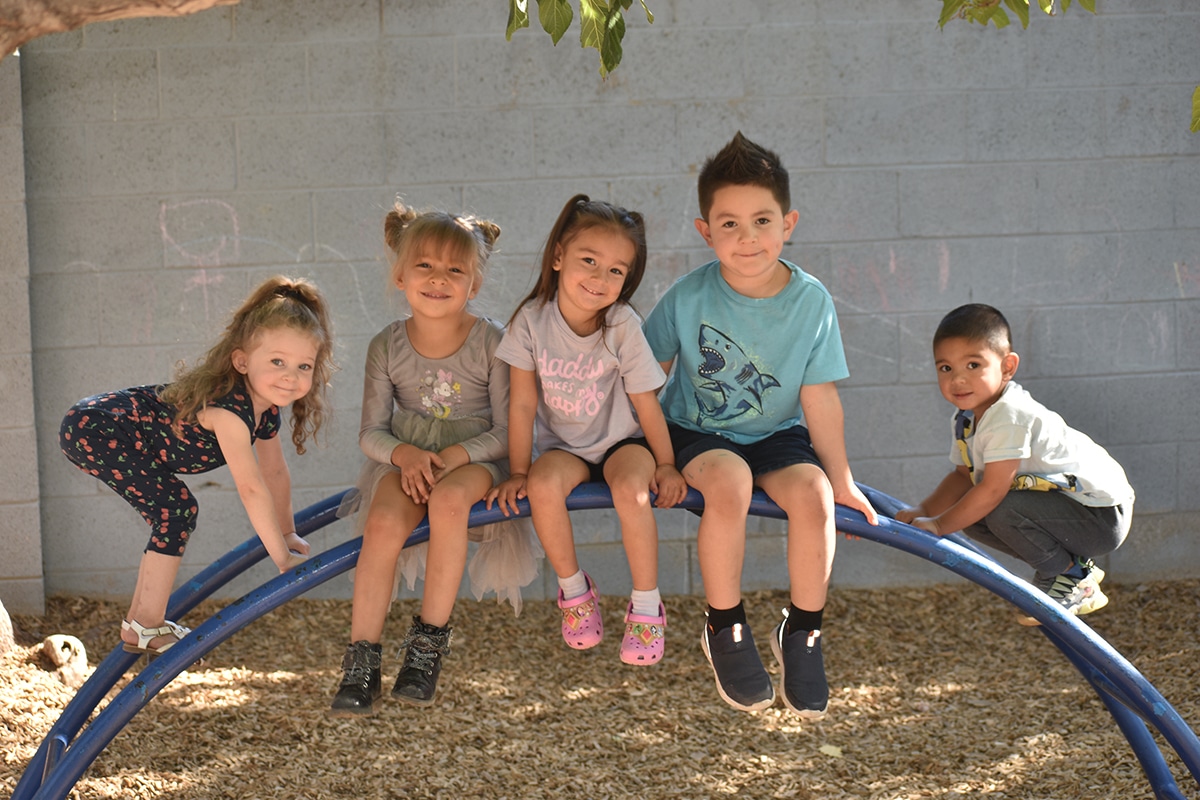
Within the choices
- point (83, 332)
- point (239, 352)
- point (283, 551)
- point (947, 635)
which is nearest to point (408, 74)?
point (83, 332)

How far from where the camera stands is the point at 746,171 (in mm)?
2607

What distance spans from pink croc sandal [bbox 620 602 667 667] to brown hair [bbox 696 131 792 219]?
3.07ft

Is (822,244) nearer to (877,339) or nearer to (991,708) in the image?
(877,339)

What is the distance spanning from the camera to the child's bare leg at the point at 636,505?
98.1 inches

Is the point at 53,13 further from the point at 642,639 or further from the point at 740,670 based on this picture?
the point at 740,670

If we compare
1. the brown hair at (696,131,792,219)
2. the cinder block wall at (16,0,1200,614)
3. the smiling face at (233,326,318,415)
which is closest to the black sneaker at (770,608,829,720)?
the brown hair at (696,131,792,219)

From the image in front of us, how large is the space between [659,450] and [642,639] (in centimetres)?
41

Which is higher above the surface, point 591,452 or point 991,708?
point 591,452

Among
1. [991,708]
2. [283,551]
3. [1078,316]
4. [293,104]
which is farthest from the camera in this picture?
[1078,316]

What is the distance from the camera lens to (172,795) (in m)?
3.24

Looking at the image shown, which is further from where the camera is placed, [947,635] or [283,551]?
[947,635]

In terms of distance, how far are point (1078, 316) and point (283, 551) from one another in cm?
317

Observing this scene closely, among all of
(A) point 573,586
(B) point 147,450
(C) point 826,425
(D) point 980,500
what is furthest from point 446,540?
(D) point 980,500

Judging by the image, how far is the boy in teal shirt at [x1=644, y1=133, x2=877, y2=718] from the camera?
8.20 feet
